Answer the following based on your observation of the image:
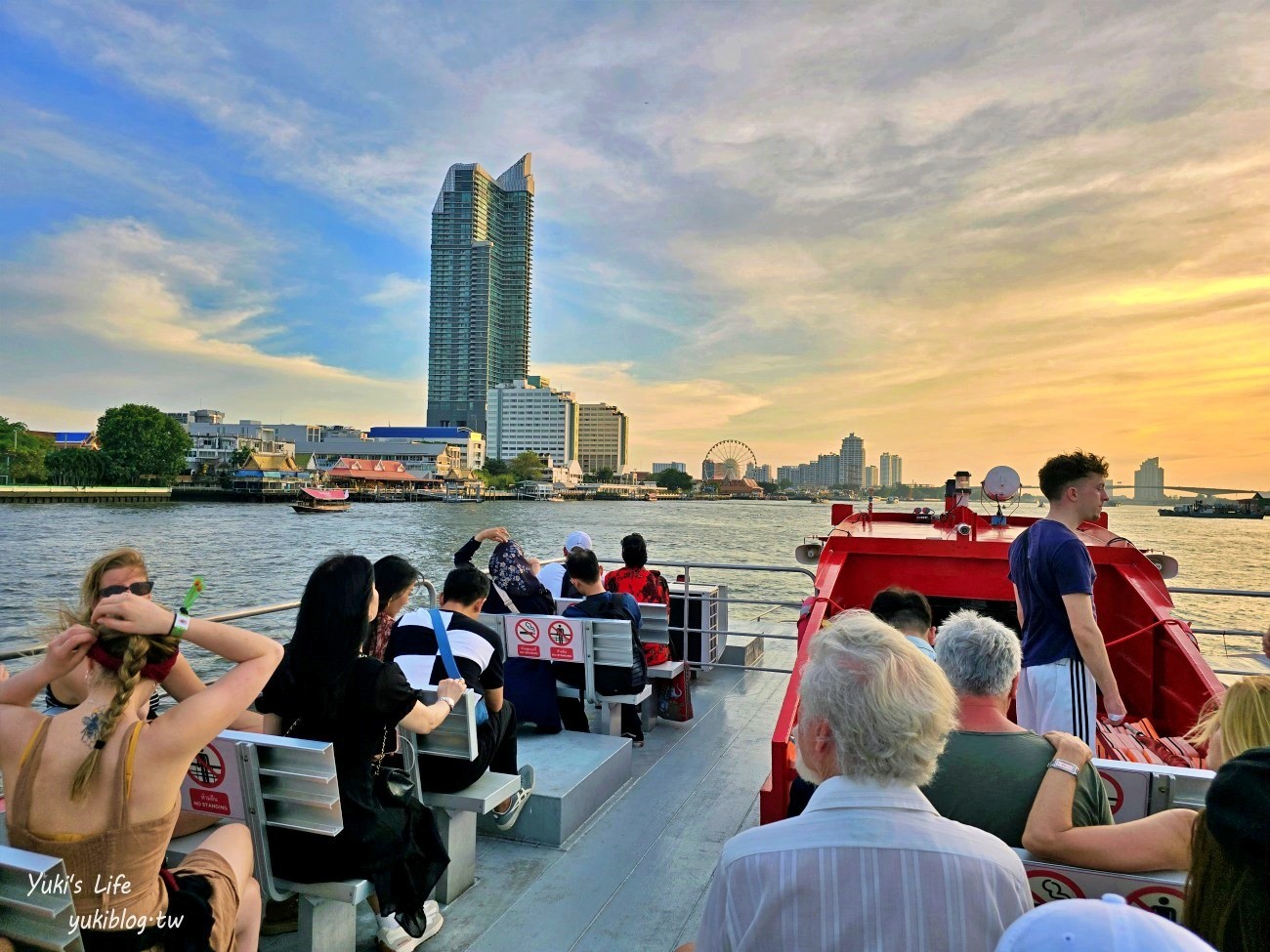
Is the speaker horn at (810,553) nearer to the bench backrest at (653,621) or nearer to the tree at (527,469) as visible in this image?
the bench backrest at (653,621)

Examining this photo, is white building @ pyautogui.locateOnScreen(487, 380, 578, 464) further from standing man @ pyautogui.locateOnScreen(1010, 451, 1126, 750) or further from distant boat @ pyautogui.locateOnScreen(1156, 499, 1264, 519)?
standing man @ pyautogui.locateOnScreen(1010, 451, 1126, 750)

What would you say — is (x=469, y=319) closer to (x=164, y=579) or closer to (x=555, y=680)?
(x=164, y=579)

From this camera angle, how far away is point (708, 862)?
3904mm

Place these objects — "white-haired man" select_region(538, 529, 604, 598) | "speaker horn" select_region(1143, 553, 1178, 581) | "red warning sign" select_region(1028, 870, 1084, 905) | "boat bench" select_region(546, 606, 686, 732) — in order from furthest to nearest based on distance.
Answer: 1. "white-haired man" select_region(538, 529, 604, 598)
2. "boat bench" select_region(546, 606, 686, 732)
3. "speaker horn" select_region(1143, 553, 1178, 581)
4. "red warning sign" select_region(1028, 870, 1084, 905)

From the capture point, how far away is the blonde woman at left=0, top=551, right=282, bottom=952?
6.29 feet

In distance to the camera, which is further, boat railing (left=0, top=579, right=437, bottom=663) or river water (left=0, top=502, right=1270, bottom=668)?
river water (left=0, top=502, right=1270, bottom=668)

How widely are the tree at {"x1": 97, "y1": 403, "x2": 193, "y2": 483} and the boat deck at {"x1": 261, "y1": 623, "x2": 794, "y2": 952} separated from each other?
10652cm

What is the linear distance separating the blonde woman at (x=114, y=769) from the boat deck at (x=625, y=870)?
4.03 ft

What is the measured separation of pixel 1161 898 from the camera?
1.87 meters

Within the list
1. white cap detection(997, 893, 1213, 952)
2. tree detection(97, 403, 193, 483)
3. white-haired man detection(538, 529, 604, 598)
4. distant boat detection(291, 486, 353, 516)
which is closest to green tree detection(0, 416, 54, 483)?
tree detection(97, 403, 193, 483)

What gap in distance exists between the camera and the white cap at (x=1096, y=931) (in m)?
0.75

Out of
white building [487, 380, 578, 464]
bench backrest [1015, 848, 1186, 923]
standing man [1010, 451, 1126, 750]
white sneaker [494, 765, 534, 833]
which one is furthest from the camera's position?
white building [487, 380, 578, 464]

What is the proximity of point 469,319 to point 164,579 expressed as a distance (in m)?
174

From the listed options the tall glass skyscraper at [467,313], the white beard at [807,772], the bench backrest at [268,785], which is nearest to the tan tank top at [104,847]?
the bench backrest at [268,785]
